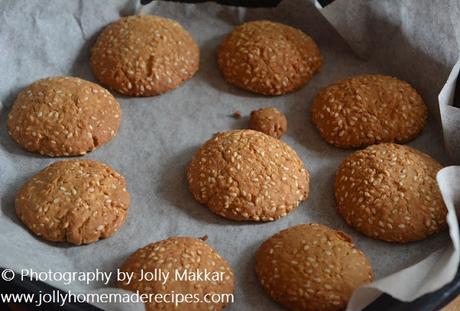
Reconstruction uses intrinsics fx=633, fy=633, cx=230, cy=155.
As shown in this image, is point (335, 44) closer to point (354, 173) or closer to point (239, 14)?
point (239, 14)

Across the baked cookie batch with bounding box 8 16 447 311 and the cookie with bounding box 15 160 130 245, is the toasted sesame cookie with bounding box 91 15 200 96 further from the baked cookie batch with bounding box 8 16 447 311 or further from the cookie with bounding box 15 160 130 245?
the cookie with bounding box 15 160 130 245

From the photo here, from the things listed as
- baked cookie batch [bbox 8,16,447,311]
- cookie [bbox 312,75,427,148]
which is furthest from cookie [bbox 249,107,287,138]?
cookie [bbox 312,75,427,148]

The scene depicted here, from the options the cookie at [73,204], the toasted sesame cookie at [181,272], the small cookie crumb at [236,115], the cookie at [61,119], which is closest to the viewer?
the toasted sesame cookie at [181,272]

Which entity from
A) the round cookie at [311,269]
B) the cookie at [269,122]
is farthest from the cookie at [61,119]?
the round cookie at [311,269]

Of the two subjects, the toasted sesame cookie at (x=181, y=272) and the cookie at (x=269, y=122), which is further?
the cookie at (x=269, y=122)

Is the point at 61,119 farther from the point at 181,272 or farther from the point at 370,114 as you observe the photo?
the point at 370,114

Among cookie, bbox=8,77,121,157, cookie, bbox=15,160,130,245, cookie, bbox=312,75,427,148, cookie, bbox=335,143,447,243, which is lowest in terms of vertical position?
cookie, bbox=335,143,447,243

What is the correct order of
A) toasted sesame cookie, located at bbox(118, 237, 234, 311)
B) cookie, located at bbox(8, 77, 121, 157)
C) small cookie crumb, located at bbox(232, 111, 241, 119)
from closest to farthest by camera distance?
toasted sesame cookie, located at bbox(118, 237, 234, 311) → cookie, located at bbox(8, 77, 121, 157) → small cookie crumb, located at bbox(232, 111, 241, 119)

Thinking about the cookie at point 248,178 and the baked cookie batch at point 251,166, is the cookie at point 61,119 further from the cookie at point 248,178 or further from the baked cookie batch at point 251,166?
the cookie at point 248,178
